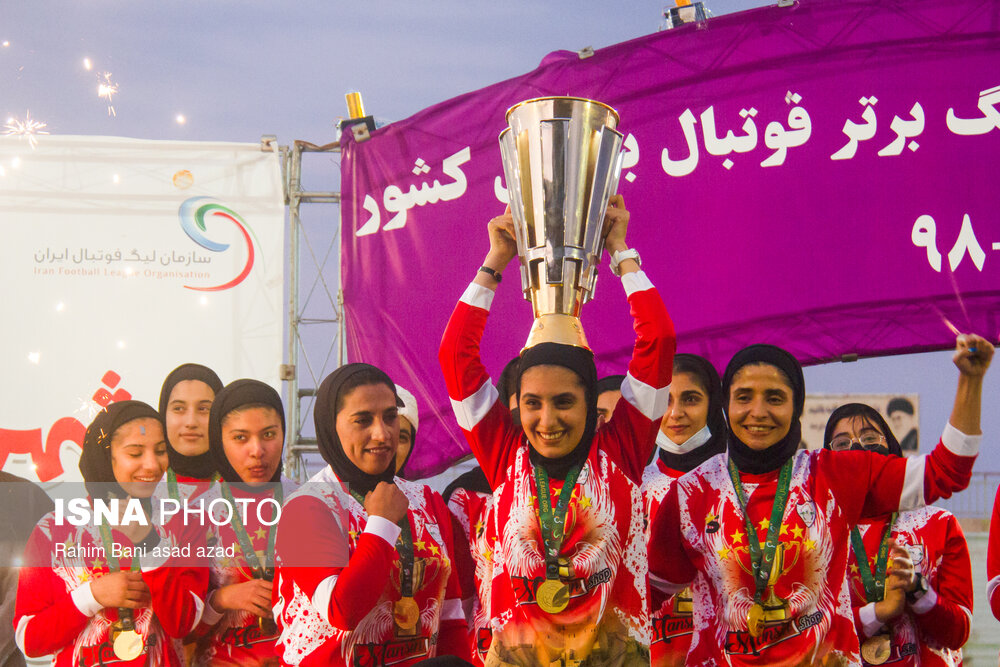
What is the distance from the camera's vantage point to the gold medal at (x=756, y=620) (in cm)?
252

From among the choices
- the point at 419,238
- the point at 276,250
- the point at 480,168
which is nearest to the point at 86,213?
the point at 276,250

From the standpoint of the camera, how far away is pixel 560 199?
2.38 meters

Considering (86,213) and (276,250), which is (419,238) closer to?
(276,250)

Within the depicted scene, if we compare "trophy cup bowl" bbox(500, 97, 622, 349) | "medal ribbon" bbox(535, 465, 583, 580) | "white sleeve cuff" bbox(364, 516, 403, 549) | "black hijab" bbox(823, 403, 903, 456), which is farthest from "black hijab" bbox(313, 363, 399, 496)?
"black hijab" bbox(823, 403, 903, 456)

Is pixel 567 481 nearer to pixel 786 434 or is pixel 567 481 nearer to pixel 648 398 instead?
pixel 648 398

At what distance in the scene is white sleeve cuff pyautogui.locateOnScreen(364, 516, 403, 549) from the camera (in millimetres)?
2389

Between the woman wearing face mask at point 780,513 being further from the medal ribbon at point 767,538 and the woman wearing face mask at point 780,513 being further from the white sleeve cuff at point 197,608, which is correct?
the white sleeve cuff at point 197,608

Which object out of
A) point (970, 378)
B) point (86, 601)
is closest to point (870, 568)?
point (970, 378)

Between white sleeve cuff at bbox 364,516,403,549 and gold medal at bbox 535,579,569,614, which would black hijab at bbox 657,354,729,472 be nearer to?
gold medal at bbox 535,579,569,614

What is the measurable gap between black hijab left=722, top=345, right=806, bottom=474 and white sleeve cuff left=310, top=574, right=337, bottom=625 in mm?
1084

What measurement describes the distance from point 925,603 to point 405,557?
5.40 feet

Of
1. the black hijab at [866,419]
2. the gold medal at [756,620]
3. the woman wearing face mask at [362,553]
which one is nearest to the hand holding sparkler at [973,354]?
the gold medal at [756,620]

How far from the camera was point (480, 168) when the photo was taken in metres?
5.28

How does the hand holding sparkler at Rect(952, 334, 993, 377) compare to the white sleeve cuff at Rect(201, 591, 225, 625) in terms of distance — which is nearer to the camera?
the hand holding sparkler at Rect(952, 334, 993, 377)
